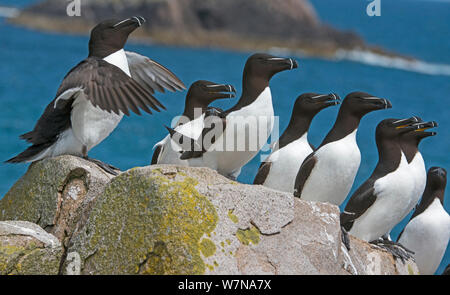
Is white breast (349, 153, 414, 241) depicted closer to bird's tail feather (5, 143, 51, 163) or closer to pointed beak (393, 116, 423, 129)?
pointed beak (393, 116, 423, 129)

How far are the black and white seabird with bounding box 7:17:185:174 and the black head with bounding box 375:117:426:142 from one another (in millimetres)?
2271

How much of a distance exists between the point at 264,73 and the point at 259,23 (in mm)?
55934

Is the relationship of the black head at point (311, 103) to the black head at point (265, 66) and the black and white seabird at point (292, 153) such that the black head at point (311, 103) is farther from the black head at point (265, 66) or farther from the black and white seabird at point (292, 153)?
the black head at point (265, 66)

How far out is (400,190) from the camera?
727 centimetres

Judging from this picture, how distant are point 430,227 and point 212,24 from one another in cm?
5258

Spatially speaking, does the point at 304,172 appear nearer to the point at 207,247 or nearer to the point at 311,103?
the point at 311,103

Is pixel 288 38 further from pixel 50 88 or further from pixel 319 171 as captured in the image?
pixel 319 171

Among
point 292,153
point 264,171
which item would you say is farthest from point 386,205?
point 264,171

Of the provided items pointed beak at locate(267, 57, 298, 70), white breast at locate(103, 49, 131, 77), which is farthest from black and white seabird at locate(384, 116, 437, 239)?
white breast at locate(103, 49, 131, 77)

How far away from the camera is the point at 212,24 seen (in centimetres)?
5984

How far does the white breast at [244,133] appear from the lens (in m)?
6.81

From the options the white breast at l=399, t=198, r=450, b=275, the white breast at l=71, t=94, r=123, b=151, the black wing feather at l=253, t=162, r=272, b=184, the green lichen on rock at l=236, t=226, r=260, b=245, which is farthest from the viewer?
the white breast at l=399, t=198, r=450, b=275

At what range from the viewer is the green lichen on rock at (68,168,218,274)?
5074mm

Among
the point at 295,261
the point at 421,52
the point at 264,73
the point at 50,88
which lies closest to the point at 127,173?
the point at 295,261
